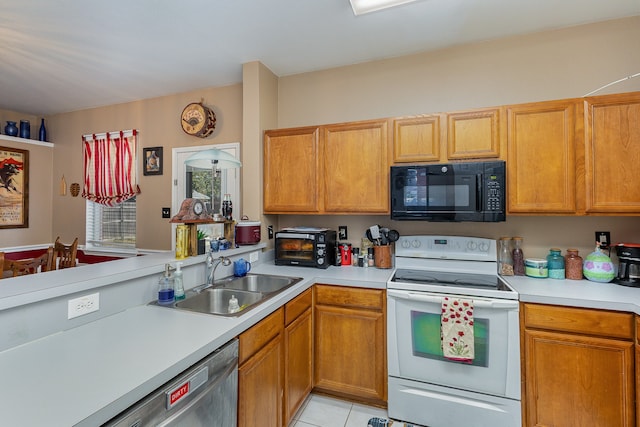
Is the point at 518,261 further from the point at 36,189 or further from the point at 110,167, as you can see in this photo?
the point at 36,189

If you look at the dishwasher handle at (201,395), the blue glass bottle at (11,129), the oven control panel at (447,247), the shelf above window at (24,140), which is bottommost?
the dishwasher handle at (201,395)

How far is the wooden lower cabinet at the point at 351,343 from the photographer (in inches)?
77.4

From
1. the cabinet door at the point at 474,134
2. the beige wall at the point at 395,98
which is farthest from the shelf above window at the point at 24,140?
the cabinet door at the point at 474,134

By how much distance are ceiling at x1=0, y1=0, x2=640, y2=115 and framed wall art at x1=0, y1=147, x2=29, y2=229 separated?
44.2 inches

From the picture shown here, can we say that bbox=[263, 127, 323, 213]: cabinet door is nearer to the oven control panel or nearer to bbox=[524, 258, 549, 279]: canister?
the oven control panel

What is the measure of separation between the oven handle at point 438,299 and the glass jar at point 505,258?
0.50m

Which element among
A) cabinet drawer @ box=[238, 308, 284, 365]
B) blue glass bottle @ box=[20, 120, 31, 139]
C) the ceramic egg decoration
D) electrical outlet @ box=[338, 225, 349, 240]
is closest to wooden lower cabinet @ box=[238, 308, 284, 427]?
cabinet drawer @ box=[238, 308, 284, 365]

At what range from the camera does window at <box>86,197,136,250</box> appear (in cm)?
356

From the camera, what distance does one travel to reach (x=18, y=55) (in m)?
2.44

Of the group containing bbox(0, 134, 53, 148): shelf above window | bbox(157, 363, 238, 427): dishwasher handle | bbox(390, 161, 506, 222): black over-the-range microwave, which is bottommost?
bbox(157, 363, 238, 427): dishwasher handle

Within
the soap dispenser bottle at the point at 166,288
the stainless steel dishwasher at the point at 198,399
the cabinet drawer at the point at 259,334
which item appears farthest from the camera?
the soap dispenser bottle at the point at 166,288

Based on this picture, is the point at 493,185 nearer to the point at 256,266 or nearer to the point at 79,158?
the point at 256,266

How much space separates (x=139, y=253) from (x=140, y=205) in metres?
0.57

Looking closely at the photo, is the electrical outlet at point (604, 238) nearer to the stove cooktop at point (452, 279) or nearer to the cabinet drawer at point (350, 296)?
the stove cooktop at point (452, 279)
